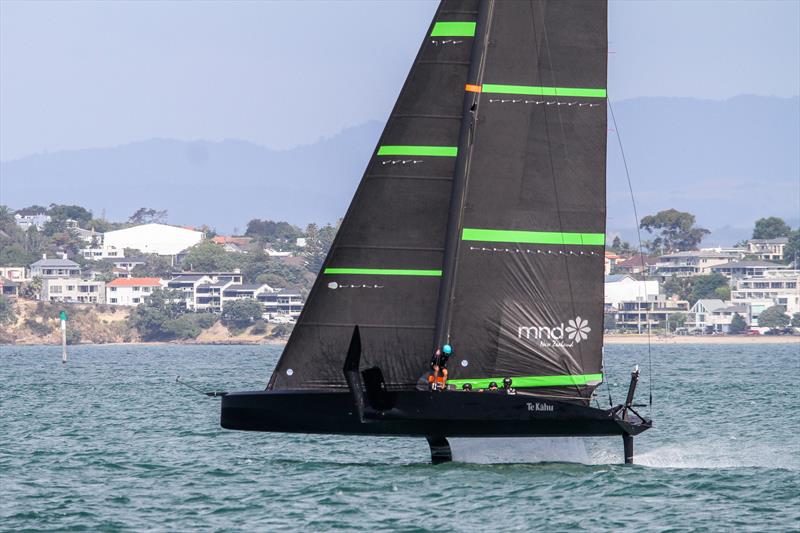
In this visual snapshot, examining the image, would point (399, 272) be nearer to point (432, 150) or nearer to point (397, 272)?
point (397, 272)

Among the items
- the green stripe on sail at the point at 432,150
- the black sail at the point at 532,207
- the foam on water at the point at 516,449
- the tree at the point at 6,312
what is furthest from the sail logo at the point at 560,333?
the tree at the point at 6,312

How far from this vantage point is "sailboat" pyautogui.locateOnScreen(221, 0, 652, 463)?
82.9ft

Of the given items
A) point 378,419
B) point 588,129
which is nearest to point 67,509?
point 378,419

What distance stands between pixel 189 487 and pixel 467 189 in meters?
6.77

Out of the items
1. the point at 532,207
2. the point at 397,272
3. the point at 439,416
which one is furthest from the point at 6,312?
the point at 439,416

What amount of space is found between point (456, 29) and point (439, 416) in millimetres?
6451

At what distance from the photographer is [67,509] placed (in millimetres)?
23078

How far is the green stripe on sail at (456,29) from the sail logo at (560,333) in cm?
501

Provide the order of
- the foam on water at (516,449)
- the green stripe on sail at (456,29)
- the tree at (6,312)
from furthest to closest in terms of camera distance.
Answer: the tree at (6,312) → the foam on water at (516,449) → the green stripe on sail at (456,29)

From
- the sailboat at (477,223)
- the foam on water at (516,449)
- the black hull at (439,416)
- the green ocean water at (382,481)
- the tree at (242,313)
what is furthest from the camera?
the tree at (242,313)

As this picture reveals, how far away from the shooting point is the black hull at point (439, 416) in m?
24.3

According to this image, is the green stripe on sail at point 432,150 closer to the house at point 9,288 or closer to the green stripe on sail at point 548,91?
the green stripe on sail at point 548,91

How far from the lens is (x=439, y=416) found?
24281mm

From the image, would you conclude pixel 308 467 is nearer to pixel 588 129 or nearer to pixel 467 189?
pixel 467 189
